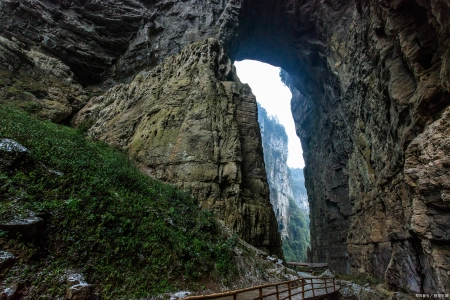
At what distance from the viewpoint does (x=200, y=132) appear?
1572cm

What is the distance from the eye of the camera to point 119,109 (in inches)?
825

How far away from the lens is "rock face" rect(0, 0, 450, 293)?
935 cm

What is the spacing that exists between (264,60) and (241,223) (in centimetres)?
3185

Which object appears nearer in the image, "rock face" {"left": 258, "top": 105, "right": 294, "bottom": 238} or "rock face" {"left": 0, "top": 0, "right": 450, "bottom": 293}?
"rock face" {"left": 0, "top": 0, "right": 450, "bottom": 293}

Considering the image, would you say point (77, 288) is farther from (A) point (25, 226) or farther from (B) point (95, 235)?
(A) point (25, 226)

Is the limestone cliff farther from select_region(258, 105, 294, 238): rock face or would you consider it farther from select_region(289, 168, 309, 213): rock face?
select_region(289, 168, 309, 213): rock face

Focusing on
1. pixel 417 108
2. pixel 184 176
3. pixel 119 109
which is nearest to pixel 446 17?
pixel 417 108

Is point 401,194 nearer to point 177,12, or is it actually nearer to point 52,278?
point 52,278

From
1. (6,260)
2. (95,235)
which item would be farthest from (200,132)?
(6,260)

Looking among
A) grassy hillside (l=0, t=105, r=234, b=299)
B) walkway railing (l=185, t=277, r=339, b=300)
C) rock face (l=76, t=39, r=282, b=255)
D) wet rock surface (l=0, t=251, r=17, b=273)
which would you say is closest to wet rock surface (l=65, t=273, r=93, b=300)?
grassy hillside (l=0, t=105, r=234, b=299)

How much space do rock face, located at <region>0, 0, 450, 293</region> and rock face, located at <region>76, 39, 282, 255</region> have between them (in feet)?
1.97

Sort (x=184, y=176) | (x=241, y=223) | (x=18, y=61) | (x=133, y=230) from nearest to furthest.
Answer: (x=133, y=230)
(x=241, y=223)
(x=184, y=176)
(x=18, y=61)

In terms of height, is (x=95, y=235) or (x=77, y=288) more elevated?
(x=95, y=235)

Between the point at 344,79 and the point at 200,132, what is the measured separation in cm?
1680
